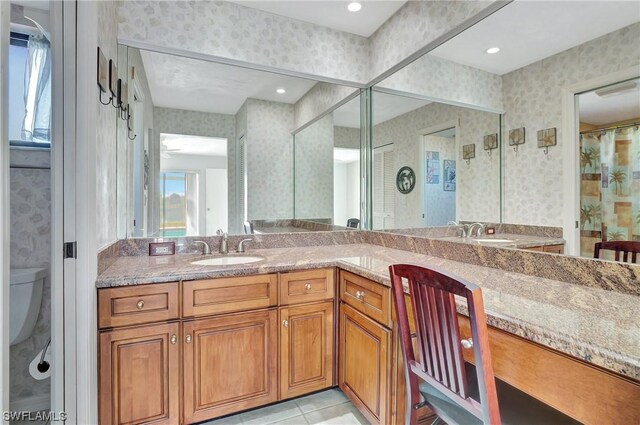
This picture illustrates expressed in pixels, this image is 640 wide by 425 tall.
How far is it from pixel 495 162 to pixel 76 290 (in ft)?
6.68

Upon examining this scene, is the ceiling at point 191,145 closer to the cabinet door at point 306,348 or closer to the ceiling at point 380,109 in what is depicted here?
the ceiling at point 380,109

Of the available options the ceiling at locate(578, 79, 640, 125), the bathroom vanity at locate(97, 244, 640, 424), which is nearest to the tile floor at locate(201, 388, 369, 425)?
the bathroom vanity at locate(97, 244, 640, 424)

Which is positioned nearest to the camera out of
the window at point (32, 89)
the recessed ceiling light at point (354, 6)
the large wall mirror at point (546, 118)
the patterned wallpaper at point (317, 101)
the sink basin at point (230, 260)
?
the large wall mirror at point (546, 118)

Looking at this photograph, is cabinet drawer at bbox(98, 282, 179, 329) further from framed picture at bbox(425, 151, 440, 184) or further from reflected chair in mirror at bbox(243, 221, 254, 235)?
framed picture at bbox(425, 151, 440, 184)

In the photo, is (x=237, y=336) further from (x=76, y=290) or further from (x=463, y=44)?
(x=463, y=44)

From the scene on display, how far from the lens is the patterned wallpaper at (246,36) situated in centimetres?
195

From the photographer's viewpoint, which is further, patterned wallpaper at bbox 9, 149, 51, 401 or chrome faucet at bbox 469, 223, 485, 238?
chrome faucet at bbox 469, 223, 485, 238

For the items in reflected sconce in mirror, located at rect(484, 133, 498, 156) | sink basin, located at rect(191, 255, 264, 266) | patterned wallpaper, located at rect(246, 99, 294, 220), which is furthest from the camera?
patterned wallpaper, located at rect(246, 99, 294, 220)

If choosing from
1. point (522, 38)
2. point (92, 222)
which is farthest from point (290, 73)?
point (92, 222)

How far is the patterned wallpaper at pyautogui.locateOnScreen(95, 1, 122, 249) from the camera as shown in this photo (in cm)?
142

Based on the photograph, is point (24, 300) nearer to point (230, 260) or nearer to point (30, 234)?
point (30, 234)

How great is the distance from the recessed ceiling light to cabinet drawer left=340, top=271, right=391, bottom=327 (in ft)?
6.01

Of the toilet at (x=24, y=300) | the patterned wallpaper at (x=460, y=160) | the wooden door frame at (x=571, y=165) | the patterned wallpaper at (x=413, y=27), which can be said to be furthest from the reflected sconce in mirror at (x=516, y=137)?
the toilet at (x=24, y=300)

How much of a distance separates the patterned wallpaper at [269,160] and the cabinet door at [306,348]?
0.92 meters
